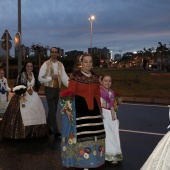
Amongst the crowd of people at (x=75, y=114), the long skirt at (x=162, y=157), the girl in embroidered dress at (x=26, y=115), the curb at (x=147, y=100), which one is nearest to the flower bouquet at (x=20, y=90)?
the crowd of people at (x=75, y=114)

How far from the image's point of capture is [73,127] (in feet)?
18.1

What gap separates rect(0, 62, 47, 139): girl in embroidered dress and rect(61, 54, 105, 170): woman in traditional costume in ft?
8.28

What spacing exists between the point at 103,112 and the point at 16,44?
1246 cm

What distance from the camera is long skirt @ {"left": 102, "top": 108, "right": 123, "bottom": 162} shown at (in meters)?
6.22

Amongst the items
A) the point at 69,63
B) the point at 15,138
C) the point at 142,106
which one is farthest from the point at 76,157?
the point at 69,63

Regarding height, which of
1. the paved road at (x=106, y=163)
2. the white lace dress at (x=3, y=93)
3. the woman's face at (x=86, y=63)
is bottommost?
the paved road at (x=106, y=163)

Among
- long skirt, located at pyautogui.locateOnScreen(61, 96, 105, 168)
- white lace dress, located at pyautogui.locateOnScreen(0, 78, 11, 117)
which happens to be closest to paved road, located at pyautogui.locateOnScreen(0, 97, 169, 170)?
long skirt, located at pyautogui.locateOnScreen(61, 96, 105, 168)

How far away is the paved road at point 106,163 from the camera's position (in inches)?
243

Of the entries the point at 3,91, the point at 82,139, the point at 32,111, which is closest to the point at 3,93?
the point at 3,91

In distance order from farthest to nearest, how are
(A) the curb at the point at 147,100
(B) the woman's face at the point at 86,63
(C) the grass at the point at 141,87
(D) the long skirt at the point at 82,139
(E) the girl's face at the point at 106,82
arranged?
(C) the grass at the point at 141,87, (A) the curb at the point at 147,100, (E) the girl's face at the point at 106,82, (B) the woman's face at the point at 86,63, (D) the long skirt at the point at 82,139

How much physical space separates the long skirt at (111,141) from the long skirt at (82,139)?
1.95 feet

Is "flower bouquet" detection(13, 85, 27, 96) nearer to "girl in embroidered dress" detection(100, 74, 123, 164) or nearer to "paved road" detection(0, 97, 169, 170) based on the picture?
"paved road" detection(0, 97, 169, 170)

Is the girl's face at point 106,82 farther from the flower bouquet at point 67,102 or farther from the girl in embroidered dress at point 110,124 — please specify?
the flower bouquet at point 67,102

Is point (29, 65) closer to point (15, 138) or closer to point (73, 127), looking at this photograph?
point (15, 138)
